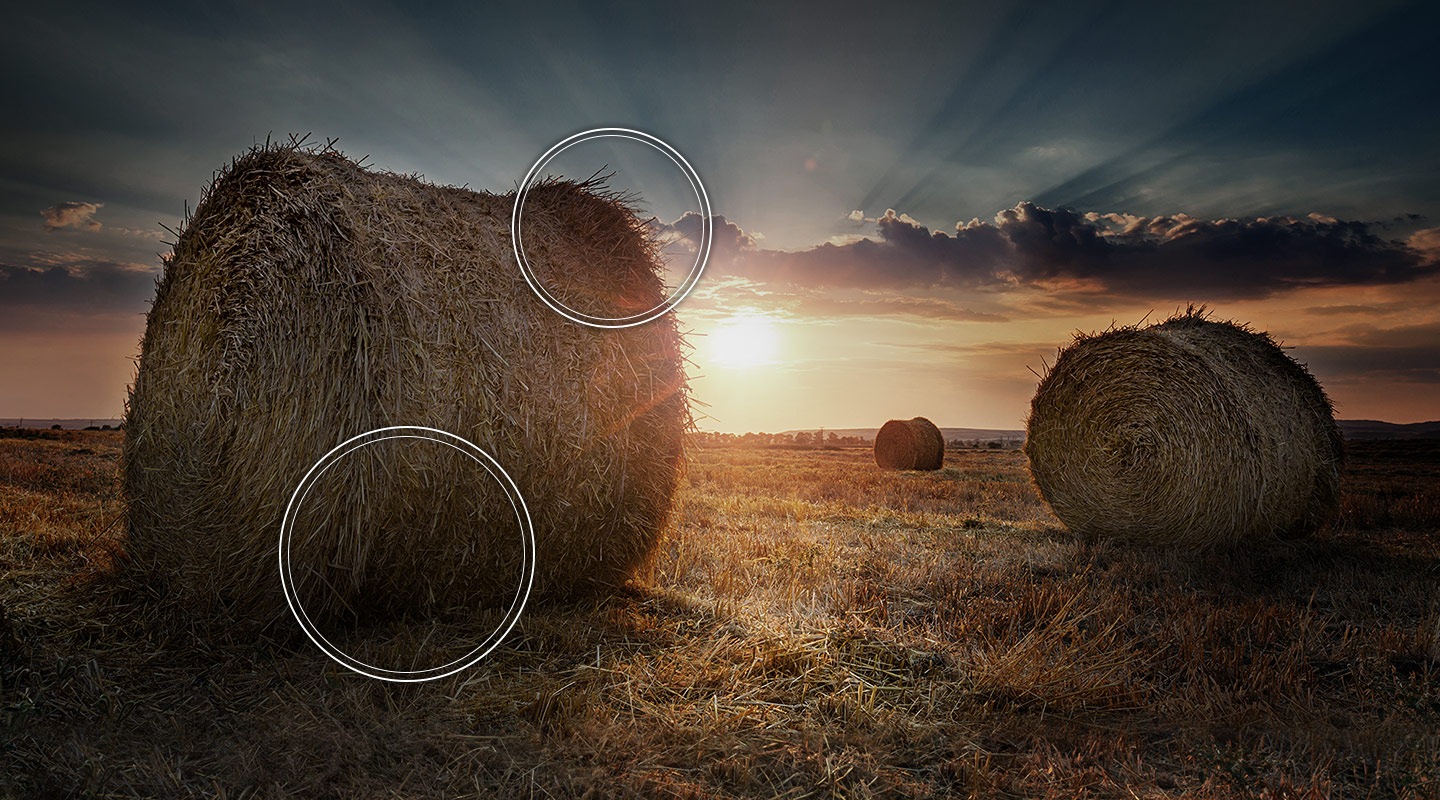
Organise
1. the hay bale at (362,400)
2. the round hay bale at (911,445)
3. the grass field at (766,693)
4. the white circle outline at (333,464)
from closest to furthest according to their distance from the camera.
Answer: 1. the grass field at (766,693)
2. the white circle outline at (333,464)
3. the hay bale at (362,400)
4. the round hay bale at (911,445)

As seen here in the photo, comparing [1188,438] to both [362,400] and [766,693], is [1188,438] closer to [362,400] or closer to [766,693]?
[766,693]

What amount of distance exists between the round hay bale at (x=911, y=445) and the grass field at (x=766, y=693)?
15.2m

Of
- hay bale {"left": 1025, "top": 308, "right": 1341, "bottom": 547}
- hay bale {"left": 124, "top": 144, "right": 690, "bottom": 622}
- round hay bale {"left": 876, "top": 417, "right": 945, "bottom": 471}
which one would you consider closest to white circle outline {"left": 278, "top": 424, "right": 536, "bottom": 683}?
hay bale {"left": 124, "top": 144, "right": 690, "bottom": 622}

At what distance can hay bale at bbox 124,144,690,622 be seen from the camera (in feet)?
14.5

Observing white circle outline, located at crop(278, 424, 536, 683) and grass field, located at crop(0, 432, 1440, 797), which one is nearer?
grass field, located at crop(0, 432, 1440, 797)

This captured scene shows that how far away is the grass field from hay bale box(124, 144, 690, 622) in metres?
0.44

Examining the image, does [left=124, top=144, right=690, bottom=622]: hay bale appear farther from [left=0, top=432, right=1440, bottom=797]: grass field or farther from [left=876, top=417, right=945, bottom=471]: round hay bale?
[left=876, top=417, right=945, bottom=471]: round hay bale

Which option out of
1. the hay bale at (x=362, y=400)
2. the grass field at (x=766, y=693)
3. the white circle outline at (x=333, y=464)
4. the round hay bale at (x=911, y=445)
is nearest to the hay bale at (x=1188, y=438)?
the grass field at (x=766, y=693)

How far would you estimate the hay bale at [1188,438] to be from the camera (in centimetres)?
849

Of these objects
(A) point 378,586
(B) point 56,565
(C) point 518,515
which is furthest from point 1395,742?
(B) point 56,565

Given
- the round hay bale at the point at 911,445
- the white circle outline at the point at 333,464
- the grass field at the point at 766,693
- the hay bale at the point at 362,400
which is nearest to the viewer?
the grass field at the point at 766,693

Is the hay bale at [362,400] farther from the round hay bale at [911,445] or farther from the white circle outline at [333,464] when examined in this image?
the round hay bale at [911,445]

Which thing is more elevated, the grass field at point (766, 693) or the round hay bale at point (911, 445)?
the round hay bale at point (911, 445)

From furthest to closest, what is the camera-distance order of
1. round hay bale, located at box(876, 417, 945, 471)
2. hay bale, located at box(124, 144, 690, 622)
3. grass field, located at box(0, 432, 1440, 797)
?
1. round hay bale, located at box(876, 417, 945, 471)
2. hay bale, located at box(124, 144, 690, 622)
3. grass field, located at box(0, 432, 1440, 797)
